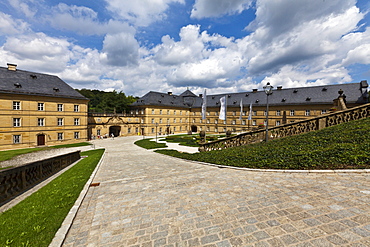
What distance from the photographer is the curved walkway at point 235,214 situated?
3251 millimetres

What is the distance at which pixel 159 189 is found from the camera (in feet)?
21.4

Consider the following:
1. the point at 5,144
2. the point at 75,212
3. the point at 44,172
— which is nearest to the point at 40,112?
the point at 5,144

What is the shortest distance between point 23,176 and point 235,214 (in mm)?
9549

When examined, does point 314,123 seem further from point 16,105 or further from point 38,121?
point 16,105

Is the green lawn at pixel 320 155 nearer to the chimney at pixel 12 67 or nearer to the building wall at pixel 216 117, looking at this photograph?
the building wall at pixel 216 117

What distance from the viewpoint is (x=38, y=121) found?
28.2m

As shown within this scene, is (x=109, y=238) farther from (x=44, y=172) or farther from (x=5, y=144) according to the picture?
(x=5, y=144)

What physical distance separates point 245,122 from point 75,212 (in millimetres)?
43457

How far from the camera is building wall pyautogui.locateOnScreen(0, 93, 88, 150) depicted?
25.2m

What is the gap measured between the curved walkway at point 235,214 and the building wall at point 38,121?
3062cm

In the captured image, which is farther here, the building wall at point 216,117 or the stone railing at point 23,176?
the building wall at point 216,117

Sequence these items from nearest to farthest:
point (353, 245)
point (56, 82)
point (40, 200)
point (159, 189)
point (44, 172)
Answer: point (353, 245), point (40, 200), point (159, 189), point (44, 172), point (56, 82)

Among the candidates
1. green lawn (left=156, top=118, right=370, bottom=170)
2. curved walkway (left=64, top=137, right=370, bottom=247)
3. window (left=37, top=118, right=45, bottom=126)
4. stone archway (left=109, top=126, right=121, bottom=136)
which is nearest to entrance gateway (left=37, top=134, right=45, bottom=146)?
window (left=37, top=118, right=45, bottom=126)

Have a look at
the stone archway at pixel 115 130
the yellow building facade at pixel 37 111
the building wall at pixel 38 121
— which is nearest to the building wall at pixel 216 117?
the stone archway at pixel 115 130
